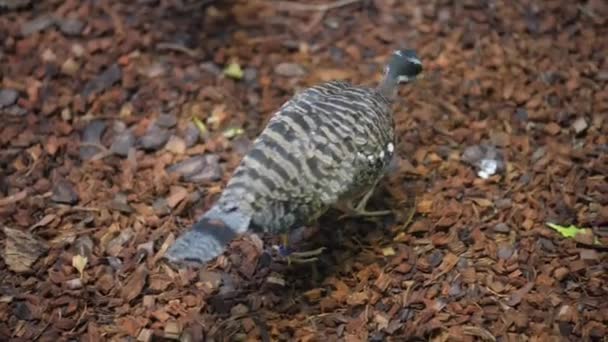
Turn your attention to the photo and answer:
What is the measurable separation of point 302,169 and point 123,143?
1.40 meters

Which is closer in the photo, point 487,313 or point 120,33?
point 487,313

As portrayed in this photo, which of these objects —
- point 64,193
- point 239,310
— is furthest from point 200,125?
point 239,310

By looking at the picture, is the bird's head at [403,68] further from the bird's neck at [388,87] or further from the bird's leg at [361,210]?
the bird's leg at [361,210]

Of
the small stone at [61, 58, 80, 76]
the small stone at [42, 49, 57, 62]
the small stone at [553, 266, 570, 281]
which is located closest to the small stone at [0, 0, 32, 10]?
the small stone at [42, 49, 57, 62]

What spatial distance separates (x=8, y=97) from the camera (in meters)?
4.57

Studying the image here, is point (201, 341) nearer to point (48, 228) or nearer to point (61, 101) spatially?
point (48, 228)

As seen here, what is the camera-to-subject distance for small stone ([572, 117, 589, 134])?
4.46 meters

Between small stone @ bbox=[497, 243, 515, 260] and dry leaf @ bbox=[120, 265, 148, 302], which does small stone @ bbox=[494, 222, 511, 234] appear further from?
dry leaf @ bbox=[120, 265, 148, 302]

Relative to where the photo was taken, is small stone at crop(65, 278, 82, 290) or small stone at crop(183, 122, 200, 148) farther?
small stone at crop(183, 122, 200, 148)

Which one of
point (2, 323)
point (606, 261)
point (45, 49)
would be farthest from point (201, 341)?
point (45, 49)

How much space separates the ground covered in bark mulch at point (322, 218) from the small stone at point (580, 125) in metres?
0.02

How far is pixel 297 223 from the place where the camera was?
3.47m

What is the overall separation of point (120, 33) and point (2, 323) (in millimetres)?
2087

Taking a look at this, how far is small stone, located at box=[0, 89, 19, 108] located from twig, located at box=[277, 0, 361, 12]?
181cm
